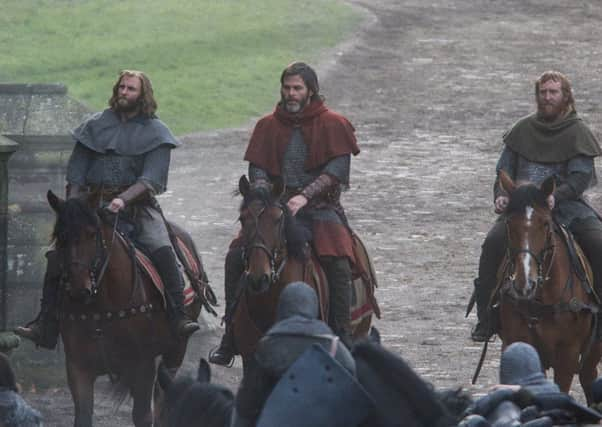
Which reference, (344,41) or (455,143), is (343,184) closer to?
(455,143)

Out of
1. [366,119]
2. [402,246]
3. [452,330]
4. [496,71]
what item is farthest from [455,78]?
[452,330]

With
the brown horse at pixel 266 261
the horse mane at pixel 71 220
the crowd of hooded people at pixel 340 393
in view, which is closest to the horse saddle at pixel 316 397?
the crowd of hooded people at pixel 340 393

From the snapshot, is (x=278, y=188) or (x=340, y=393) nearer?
(x=340, y=393)

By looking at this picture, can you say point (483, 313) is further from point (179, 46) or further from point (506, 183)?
point (179, 46)

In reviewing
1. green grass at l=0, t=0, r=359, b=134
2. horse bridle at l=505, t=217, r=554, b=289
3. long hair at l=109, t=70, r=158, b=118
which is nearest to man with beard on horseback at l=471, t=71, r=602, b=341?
horse bridle at l=505, t=217, r=554, b=289

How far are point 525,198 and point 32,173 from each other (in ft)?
15.9

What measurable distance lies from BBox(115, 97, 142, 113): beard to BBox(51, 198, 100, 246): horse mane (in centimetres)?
127

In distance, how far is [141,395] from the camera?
11945 mm

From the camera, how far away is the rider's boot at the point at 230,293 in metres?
11.6

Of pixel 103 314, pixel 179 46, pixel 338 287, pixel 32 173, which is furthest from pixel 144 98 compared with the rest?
pixel 179 46

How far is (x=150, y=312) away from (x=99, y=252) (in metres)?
0.80

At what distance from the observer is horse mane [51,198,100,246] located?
11.0m

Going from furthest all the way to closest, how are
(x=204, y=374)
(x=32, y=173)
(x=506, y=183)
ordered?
(x=32, y=173) < (x=506, y=183) < (x=204, y=374)

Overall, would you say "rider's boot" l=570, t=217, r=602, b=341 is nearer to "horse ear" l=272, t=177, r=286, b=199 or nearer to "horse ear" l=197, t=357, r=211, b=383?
"horse ear" l=272, t=177, r=286, b=199
